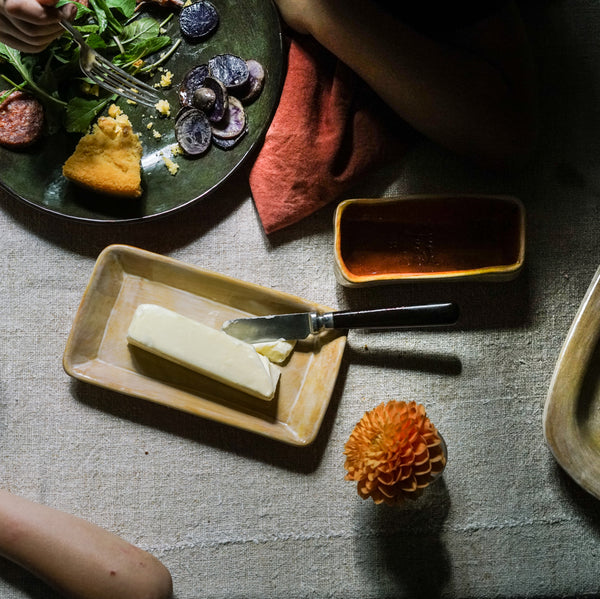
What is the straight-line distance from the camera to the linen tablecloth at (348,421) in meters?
1.02

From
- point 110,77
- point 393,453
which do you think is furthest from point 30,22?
point 393,453

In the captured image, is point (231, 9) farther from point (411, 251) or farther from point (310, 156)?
point (411, 251)

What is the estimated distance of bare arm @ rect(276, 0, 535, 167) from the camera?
39.2 inches

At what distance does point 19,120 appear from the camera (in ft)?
3.42

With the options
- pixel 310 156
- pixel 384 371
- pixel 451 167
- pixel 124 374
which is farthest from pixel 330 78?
pixel 124 374

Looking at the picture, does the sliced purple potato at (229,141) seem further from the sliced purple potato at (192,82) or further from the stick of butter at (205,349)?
the stick of butter at (205,349)

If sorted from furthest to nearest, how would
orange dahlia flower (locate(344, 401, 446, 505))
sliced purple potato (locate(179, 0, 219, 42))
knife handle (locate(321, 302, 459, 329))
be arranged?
sliced purple potato (locate(179, 0, 219, 42)) < knife handle (locate(321, 302, 459, 329)) < orange dahlia flower (locate(344, 401, 446, 505))

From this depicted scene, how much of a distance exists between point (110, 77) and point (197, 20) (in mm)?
192

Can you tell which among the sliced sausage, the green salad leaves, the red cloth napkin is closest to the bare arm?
the red cloth napkin

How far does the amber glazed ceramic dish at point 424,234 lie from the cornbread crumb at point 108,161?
351 mm

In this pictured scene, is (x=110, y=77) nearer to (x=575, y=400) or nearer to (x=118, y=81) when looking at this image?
(x=118, y=81)

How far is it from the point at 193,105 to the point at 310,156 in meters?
0.22

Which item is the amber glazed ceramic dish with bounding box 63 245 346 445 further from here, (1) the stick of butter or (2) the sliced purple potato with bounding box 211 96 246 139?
(2) the sliced purple potato with bounding box 211 96 246 139

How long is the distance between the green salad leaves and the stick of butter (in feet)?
1.17
